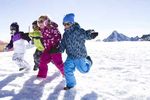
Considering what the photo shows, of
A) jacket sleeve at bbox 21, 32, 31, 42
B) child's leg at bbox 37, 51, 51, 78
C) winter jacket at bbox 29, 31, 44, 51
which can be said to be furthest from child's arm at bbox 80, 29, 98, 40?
jacket sleeve at bbox 21, 32, 31, 42

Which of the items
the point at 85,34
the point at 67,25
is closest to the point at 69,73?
the point at 85,34

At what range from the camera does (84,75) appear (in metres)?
9.03

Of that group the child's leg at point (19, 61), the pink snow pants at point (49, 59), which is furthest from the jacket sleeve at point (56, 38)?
the child's leg at point (19, 61)

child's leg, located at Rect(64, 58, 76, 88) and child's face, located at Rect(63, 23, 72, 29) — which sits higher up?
child's face, located at Rect(63, 23, 72, 29)

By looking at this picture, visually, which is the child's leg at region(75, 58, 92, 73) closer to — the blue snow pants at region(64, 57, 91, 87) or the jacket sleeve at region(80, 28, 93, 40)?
the blue snow pants at region(64, 57, 91, 87)

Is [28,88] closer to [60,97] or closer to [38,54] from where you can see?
[60,97]

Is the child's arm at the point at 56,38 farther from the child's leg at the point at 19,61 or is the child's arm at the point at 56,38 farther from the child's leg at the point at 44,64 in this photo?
the child's leg at the point at 19,61

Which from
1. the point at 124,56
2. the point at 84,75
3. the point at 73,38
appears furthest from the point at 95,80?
the point at 124,56

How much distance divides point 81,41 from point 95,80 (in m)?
1.15

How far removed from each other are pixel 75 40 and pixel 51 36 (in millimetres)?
902

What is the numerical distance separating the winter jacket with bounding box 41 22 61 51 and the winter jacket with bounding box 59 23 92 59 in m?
0.66

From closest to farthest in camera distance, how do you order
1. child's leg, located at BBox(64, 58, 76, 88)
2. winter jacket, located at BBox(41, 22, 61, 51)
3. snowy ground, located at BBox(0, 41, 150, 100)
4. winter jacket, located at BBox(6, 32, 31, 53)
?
snowy ground, located at BBox(0, 41, 150, 100) → child's leg, located at BBox(64, 58, 76, 88) → winter jacket, located at BBox(41, 22, 61, 51) → winter jacket, located at BBox(6, 32, 31, 53)

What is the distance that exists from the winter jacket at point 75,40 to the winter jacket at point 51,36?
659 mm

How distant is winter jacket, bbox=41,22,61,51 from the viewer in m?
8.45
